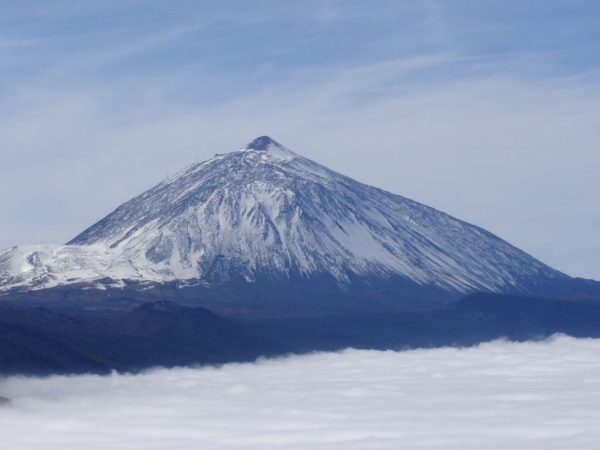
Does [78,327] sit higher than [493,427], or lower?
higher

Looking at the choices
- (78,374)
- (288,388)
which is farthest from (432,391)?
(78,374)

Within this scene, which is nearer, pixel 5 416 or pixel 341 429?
pixel 341 429

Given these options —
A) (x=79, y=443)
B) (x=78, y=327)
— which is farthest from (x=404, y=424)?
(x=78, y=327)

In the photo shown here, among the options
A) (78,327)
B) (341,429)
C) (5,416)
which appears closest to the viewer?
(341,429)

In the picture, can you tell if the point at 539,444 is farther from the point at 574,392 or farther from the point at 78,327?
the point at 78,327

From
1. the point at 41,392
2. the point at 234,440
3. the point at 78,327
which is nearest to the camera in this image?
the point at 234,440

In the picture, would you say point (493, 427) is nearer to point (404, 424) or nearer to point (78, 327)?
point (404, 424)

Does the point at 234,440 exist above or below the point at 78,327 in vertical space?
below

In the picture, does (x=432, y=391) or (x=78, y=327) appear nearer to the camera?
(x=432, y=391)

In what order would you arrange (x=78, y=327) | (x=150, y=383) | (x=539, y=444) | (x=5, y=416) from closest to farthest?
(x=539, y=444)
(x=5, y=416)
(x=150, y=383)
(x=78, y=327)
